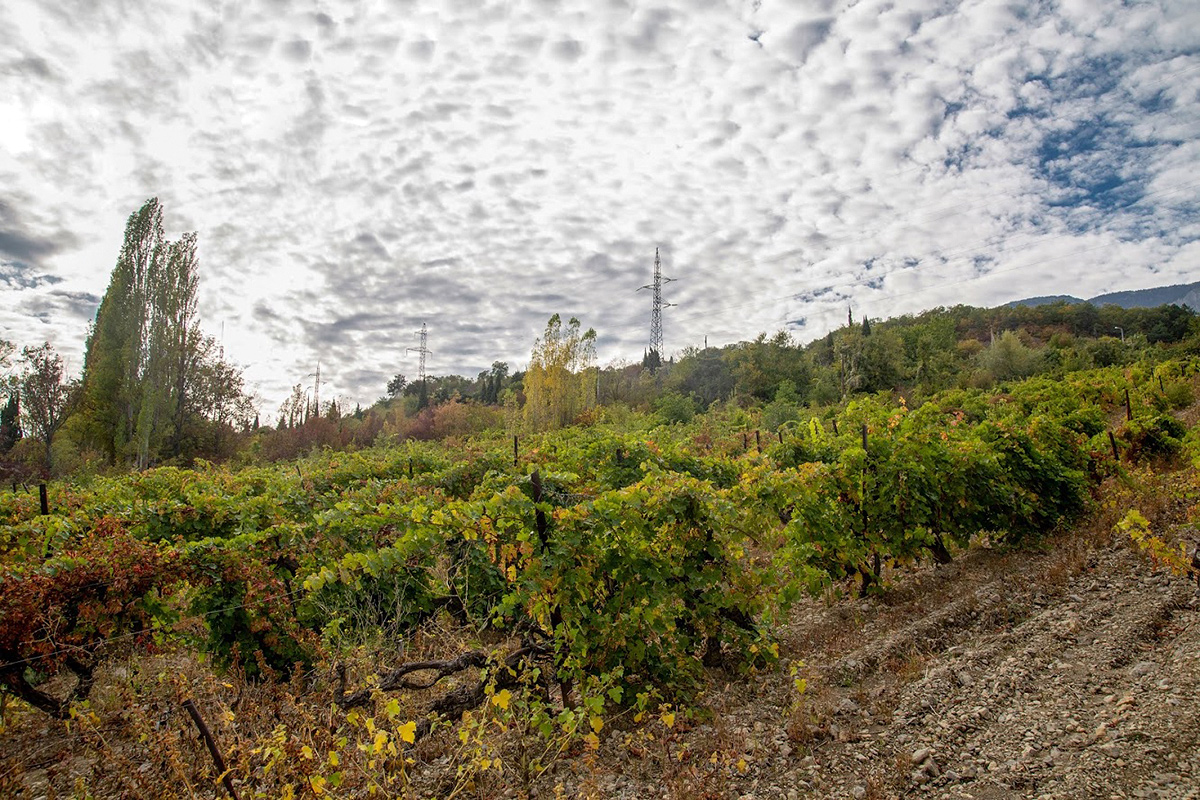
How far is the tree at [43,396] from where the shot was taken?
94.5ft

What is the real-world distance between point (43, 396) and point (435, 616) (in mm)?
36075

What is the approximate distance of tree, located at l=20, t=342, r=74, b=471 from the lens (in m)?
28.8

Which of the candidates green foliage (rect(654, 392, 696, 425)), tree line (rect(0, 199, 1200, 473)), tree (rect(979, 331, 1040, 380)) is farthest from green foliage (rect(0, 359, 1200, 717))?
tree (rect(979, 331, 1040, 380))

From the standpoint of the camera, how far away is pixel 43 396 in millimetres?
29422

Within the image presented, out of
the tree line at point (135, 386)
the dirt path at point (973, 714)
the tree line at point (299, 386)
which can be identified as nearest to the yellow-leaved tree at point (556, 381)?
the tree line at point (299, 386)

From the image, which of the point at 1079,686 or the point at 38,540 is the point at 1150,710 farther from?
the point at 38,540

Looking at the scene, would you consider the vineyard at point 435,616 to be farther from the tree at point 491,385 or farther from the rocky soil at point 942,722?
the tree at point 491,385

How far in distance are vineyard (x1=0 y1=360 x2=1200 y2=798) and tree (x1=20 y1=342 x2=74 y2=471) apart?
31814 mm

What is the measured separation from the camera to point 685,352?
163 ft

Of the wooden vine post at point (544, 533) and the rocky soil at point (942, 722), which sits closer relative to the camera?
the rocky soil at point (942, 722)

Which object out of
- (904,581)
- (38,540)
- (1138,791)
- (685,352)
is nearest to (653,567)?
(1138,791)

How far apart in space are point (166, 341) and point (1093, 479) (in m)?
33.0

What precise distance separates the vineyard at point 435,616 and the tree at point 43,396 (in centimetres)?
3181

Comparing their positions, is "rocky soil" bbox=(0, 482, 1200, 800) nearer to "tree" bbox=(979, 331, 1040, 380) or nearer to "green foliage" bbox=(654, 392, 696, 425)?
"green foliage" bbox=(654, 392, 696, 425)
